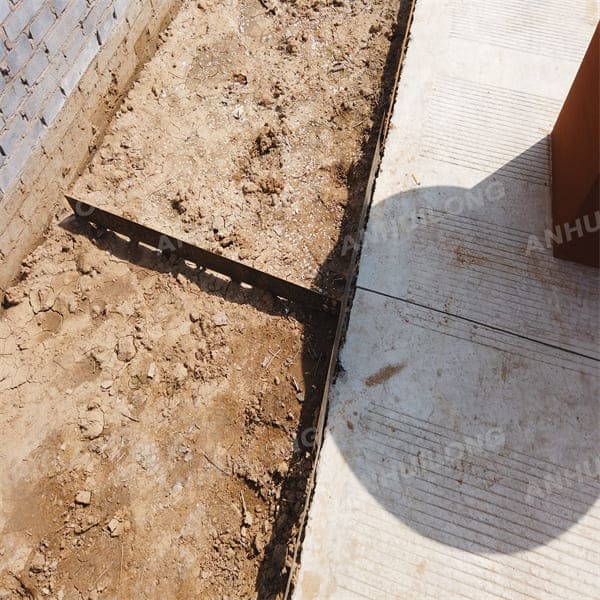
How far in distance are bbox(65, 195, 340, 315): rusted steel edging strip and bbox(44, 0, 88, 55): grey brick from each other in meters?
0.96

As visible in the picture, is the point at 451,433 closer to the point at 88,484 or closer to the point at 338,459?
the point at 338,459

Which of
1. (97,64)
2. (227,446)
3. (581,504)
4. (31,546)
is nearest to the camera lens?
(581,504)

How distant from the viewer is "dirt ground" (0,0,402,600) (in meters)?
2.81

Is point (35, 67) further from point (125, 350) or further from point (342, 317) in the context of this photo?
point (342, 317)

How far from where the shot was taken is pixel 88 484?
2.94 m

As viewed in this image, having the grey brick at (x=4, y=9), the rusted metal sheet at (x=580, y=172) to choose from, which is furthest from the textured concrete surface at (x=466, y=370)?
the grey brick at (x=4, y=9)

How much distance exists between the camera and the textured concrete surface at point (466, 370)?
2529mm

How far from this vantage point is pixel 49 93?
3475 mm

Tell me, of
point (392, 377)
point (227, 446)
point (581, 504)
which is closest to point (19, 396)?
point (227, 446)

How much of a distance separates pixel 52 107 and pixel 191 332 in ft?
5.78

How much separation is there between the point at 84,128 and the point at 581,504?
3944 millimetres

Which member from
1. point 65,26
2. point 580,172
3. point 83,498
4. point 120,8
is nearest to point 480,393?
point 580,172

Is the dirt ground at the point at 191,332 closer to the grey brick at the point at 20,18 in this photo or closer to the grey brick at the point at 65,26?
the grey brick at the point at 65,26

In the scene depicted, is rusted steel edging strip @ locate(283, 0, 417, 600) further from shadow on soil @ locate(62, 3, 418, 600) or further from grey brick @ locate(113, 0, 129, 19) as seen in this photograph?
grey brick @ locate(113, 0, 129, 19)
